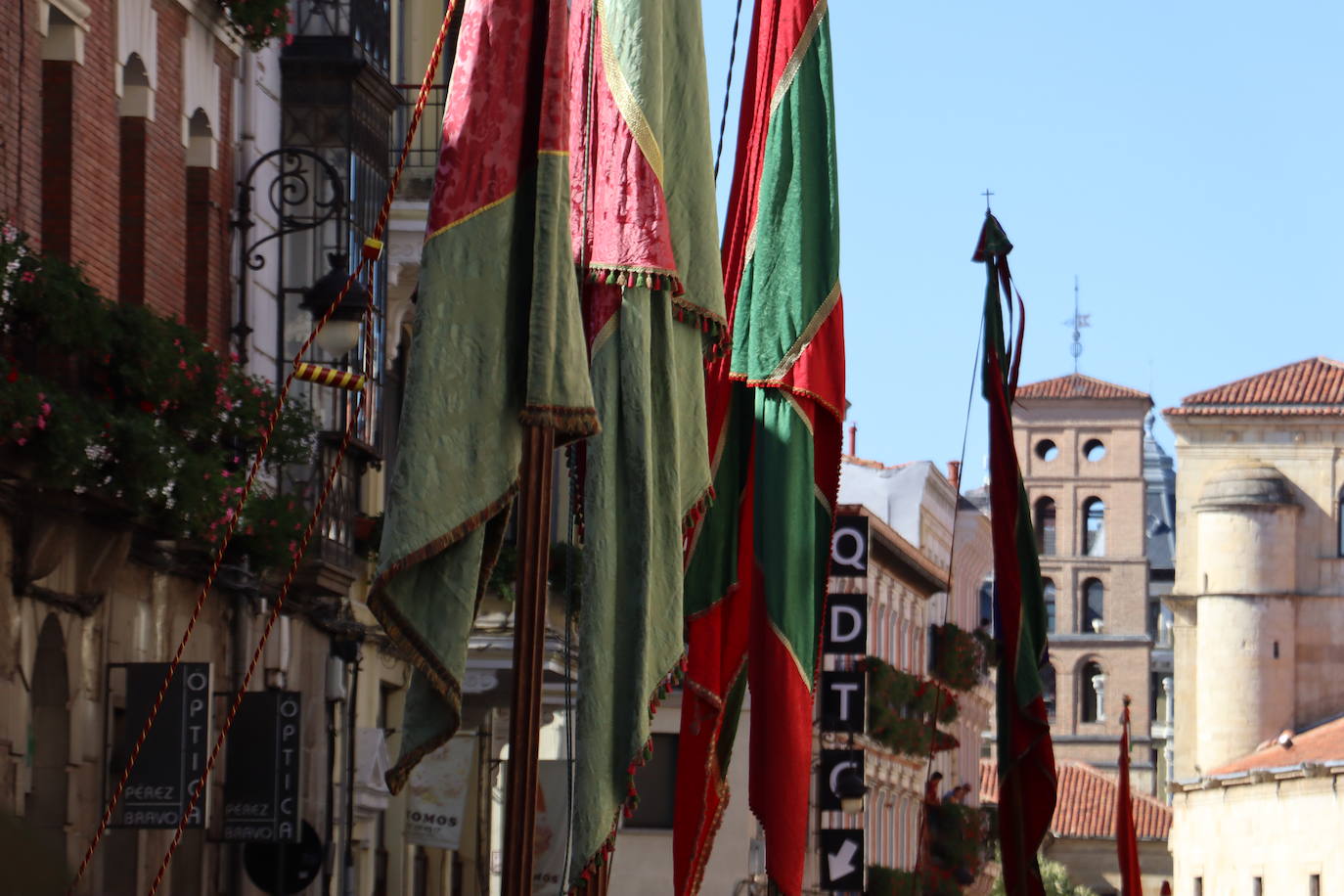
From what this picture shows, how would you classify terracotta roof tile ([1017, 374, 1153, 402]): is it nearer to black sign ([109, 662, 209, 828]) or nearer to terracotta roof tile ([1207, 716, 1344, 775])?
terracotta roof tile ([1207, 716, 1344, 775])

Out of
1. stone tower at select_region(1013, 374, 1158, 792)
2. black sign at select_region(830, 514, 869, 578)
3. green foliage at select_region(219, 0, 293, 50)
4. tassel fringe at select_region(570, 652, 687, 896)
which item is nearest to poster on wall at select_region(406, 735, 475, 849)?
green foliage at select_region(219, 0, 293, 50)

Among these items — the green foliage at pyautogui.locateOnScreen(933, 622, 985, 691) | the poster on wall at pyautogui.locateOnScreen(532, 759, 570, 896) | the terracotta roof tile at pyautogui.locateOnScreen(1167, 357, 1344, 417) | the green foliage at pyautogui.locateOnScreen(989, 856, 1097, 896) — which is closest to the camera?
the poster on wall at pyautogui.locateOnScreen(532, 759, 570, 896)

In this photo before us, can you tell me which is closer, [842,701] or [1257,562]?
[842,701]

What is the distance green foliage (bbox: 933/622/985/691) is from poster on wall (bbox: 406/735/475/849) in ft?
125

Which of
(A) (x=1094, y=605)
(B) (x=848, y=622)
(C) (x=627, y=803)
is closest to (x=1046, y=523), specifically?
(A) (x=1094, y=605)

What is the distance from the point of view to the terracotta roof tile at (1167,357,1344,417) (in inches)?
3954

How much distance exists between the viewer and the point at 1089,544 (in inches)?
4855

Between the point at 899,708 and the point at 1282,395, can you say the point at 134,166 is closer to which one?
the point at 899,708

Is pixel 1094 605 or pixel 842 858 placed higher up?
pixel 1094 605

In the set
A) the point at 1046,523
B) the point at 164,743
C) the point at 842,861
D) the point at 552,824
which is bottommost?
the point at 842,861

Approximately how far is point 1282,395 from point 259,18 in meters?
84.7

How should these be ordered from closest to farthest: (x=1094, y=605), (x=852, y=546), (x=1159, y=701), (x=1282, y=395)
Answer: (x=852, y=546) → (x=1282, y=395) → (x=1094, y=605) → (x=1159, y=701)

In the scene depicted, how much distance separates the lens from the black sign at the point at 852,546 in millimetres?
43094

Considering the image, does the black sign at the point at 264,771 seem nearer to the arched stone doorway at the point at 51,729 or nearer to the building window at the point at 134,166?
the arched stone doorway at the point at 51,729
